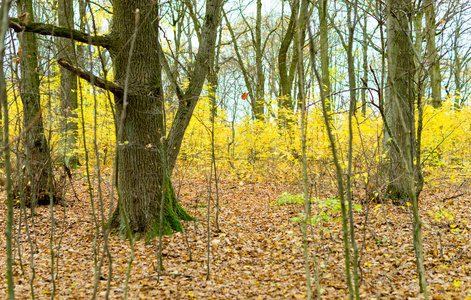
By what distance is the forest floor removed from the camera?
9.25ft

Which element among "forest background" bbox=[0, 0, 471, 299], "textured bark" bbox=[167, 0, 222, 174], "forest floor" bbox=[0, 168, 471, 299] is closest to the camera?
"forest background" bbox=[0, 0, 471, 299]

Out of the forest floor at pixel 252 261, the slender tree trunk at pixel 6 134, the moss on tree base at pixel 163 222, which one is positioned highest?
the slender tree trunk at pixel 6 134

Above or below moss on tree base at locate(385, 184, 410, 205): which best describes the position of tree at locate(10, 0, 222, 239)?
above

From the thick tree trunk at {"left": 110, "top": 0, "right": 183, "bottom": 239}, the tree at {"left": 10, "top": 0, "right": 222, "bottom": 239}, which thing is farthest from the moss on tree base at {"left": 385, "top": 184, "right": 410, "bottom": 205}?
the thick tree trunk at {"left": 110, "top": 0, "right": 183, "bottom": 239}

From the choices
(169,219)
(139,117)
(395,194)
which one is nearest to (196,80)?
(139,117)

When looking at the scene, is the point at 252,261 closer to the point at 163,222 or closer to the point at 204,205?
the point at 163,222

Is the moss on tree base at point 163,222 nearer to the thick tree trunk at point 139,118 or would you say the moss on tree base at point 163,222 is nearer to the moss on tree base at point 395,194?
the thick tree trunk at point 139,118

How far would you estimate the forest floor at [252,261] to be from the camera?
111 inches

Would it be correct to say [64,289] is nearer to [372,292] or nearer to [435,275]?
[372,292]

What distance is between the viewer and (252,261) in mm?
3680

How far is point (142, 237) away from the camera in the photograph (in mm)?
4180

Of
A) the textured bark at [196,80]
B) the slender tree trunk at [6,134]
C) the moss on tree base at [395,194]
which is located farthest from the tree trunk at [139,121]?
the moss on tree base at [395,194]

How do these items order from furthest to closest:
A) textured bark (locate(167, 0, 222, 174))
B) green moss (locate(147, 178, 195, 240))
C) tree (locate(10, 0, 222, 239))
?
textured bark (locate(167, 0, 222, 174))
green moss (locate(147, 178, 195, 240))
tree (locate(10, 0, 222, 239))

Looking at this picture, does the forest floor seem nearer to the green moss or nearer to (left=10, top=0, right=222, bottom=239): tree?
the green moss
